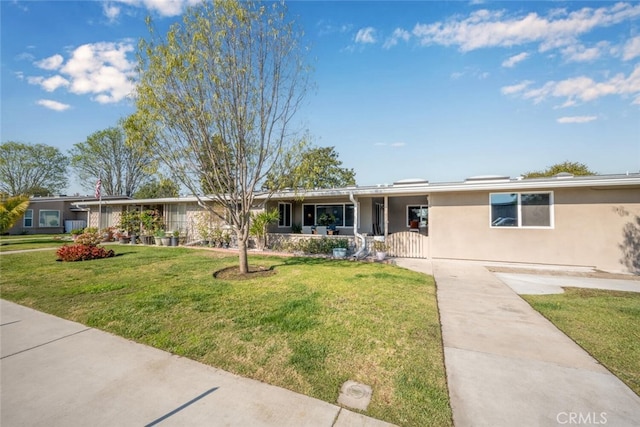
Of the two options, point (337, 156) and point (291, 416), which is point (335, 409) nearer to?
point (291, 416)

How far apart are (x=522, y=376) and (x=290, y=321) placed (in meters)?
2.92

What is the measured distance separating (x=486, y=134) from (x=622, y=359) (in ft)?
45.5

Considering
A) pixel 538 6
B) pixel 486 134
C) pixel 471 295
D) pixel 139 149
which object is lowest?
pixel 471 295

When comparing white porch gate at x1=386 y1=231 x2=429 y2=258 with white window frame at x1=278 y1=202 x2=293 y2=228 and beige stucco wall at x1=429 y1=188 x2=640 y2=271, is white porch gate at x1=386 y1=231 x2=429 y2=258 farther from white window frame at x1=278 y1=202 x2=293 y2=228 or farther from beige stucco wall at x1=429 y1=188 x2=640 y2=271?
white window frame at x1=278 y1=202 x2=293 y2=228

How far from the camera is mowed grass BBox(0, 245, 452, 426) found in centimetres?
270

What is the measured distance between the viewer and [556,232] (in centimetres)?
898

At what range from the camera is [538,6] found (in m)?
8.28

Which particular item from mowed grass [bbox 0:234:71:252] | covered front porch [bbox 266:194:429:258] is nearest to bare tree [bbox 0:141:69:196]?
mowed grass [bbox 0:234:71:252]

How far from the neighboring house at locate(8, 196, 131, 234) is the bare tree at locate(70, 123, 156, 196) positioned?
853 centimetres

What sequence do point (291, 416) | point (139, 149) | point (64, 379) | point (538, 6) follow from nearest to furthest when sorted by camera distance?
Result: point (291, 416), point (64, 379), point (139, 149), point (538, 6)

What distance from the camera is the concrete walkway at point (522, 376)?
227cm

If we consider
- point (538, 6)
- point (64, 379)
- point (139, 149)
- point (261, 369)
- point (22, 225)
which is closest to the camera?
point (64, 379)

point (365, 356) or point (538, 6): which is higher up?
point (538, 6)

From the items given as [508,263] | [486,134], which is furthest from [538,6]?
[508,263]
